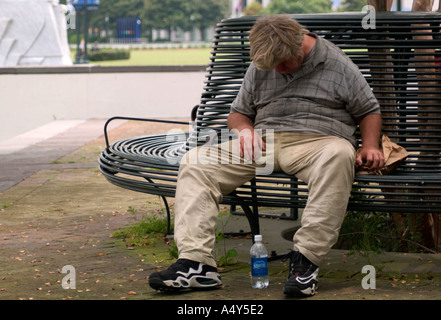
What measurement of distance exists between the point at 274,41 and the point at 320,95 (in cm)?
40

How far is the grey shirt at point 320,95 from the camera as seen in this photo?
4.08 metres

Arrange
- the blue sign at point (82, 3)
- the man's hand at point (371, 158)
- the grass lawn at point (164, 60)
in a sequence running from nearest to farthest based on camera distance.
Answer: the man's hand at point (371, 158), the grass lawn at point (164, 60), the blue sign at point (82, 3)

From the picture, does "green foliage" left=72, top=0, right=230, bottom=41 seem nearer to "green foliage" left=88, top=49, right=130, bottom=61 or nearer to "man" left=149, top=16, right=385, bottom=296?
"green foliage" left=88, top=49, right=130, bottom=61

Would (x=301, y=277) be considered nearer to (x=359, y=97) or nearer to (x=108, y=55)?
(x=359, y=97)

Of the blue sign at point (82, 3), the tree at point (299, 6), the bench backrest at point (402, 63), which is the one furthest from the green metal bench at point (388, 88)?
the tree at point (299, 6)

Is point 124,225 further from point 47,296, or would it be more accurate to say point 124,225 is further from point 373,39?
point 373,39

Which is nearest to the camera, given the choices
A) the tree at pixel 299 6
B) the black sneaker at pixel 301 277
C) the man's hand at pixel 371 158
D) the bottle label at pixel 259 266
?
the black sneaker at pixel 301 277

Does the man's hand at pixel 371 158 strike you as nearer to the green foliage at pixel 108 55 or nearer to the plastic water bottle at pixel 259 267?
the plastic water bottle at pixel 259 267

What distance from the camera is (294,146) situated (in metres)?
4.09

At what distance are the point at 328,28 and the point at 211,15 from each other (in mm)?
95131

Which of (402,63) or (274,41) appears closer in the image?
(274,41)

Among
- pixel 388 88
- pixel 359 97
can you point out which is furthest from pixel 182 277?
pixel 388 88

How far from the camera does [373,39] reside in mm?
4527

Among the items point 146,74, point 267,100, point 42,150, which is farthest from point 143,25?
point 267,100
